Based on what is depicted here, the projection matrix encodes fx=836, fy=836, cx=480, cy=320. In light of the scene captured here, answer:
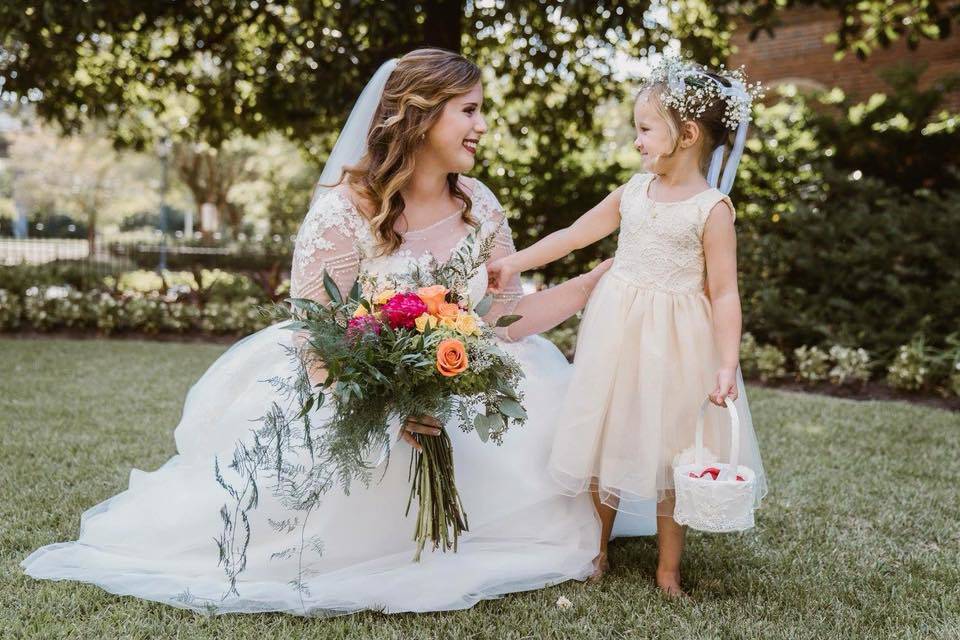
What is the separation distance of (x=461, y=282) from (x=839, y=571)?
1.96 meters

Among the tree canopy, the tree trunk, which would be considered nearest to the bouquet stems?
the tree canopy

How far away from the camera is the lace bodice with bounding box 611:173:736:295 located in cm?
294

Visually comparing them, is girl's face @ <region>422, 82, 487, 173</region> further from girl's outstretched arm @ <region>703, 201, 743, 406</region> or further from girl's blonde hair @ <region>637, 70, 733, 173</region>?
girl's outstretched arm @ <region>703, 201, 743, 406</region>

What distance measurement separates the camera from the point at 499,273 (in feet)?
10.9

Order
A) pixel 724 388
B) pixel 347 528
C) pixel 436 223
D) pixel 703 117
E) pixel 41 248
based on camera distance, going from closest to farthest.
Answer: pixel 724 388, pixel 703 117, pixel 347 528, pixel 436 223, pixel 41 248

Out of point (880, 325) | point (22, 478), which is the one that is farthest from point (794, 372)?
point (22, 478)

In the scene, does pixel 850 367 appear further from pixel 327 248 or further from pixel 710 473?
pixel 327 248

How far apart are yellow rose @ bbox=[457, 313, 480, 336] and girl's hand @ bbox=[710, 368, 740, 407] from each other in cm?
86

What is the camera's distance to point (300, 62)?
29.0ft

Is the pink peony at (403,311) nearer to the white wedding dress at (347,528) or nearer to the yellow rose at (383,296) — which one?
the yellow rose at (383,296)

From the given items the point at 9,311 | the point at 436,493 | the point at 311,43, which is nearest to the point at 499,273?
the point at 436,493

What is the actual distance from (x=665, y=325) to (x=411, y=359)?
1.02 m

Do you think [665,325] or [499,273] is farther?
[499,273]

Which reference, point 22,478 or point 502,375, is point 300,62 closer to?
point 22,478
